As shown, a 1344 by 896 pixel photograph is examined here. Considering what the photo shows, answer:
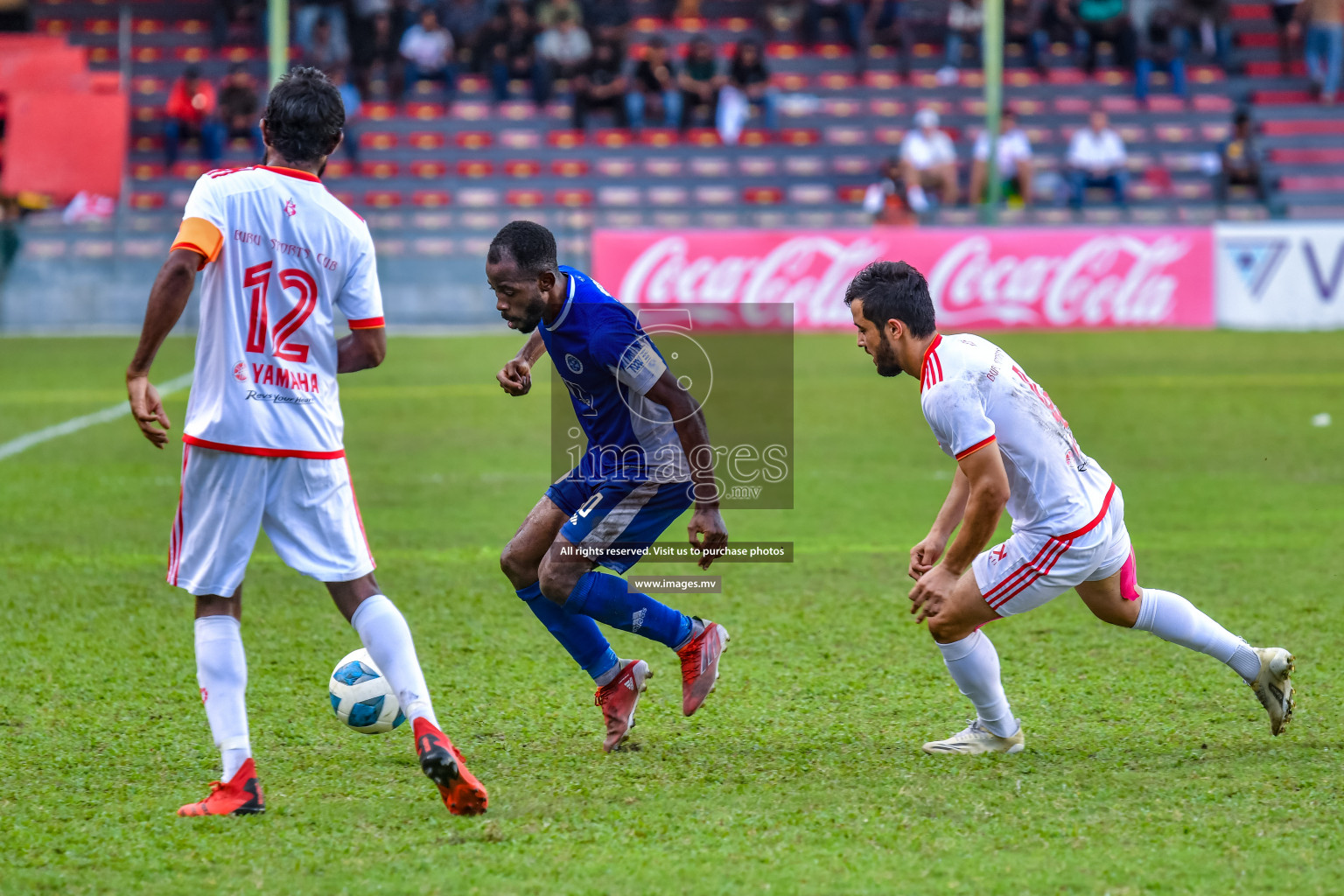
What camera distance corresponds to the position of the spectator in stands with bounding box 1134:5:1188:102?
27.1 meters

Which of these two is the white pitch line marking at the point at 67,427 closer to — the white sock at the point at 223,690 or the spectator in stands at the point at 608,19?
the white sock at the point at 223,690

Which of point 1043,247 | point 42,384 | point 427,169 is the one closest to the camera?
point 42,384

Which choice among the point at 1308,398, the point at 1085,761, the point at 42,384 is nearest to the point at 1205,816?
the point at 1085,761

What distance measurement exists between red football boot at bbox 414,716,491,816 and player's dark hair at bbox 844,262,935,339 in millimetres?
1701

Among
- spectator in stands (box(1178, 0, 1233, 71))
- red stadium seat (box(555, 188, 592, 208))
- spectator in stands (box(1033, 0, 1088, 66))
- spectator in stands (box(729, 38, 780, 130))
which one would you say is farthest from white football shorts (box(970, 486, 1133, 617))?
spectator in stands (box(1178, 0, 1233, 71))

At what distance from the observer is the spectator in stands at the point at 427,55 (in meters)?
26.2

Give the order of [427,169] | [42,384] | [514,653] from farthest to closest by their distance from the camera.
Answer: [427,169] → [42,384] → [514,653]

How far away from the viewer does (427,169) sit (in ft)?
83.1

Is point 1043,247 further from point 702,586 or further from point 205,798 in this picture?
point 205,798

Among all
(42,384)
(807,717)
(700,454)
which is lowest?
(42,384)

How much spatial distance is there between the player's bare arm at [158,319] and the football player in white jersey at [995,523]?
6.03 ft

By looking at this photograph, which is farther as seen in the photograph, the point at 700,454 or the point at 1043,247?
the point at 1043,247

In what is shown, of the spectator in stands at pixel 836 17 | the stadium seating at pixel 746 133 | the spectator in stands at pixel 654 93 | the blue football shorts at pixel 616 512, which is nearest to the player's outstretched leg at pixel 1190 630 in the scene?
the blue football shorts at pixel 616 512

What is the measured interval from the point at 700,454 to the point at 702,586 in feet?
9.61
